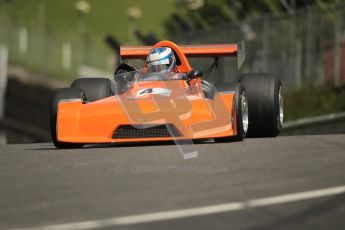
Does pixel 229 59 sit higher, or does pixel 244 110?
pixel 244 110

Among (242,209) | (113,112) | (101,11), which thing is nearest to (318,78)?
(113,112)

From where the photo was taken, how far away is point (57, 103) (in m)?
12.0

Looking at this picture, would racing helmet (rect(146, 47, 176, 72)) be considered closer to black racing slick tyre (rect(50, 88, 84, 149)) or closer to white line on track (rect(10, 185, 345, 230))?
black racing slick tyre (rect(50, 88, 84, 149))

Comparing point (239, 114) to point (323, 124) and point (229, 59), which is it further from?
point (229, 59)

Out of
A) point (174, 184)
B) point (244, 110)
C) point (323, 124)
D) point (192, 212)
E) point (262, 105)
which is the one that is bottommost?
point (323, 124)

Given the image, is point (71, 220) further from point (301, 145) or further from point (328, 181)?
point (301, 145)

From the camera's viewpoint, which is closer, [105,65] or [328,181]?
[328,181]

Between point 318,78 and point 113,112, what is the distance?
45.7ft

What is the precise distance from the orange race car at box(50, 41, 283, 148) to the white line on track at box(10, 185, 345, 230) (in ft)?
15.6

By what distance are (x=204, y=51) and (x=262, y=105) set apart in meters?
1.75

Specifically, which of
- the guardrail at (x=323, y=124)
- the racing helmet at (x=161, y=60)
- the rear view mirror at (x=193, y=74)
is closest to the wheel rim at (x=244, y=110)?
the rear view mirror at (x=193, y=74)

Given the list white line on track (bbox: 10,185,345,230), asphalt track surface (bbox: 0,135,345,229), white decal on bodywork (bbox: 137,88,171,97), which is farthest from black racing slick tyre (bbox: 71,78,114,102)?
white line on track (bbox: 10,185,345,230)

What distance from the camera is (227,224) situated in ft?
19.0

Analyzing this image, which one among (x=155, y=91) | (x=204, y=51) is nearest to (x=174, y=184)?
(x=155, y=91)
